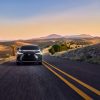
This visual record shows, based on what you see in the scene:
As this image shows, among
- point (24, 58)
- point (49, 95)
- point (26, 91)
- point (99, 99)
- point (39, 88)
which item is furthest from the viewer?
point (24, 58)

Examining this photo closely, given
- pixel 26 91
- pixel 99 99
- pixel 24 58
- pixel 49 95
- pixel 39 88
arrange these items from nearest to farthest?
pixel 99 99
pixel 49 95
pixel 26 91
pixel 39 88
pixel 24 58

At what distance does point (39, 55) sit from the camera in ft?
98.9

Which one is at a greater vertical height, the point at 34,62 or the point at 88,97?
the point at 88,97

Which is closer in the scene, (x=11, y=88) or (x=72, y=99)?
(x=72, y=99)

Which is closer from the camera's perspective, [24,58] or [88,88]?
[88,88]

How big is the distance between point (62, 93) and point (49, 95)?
58cm

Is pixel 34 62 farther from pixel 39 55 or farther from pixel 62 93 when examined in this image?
pixel 62 93

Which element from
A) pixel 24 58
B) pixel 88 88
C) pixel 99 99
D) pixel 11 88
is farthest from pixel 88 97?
pixel 24 58

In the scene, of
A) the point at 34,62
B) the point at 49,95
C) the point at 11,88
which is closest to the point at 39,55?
the point at 34,62

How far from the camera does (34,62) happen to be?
3016cm

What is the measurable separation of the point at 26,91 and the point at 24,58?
18254mm

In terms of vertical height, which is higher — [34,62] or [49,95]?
[49,95]

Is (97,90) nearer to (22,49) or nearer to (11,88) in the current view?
(11,88)

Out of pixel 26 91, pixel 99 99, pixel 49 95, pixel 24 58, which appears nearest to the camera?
pixel 99 99
